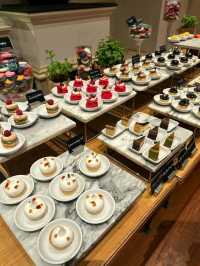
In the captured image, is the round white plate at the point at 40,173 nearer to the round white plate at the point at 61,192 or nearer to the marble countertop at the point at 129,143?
the round white plate at the point at 61,192

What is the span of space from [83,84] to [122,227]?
127 cm

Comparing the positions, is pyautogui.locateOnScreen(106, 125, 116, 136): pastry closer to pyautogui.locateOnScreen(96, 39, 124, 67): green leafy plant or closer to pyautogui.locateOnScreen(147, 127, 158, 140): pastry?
pyautogui.locateOnScreen(147, 127, 158, 140): pastry

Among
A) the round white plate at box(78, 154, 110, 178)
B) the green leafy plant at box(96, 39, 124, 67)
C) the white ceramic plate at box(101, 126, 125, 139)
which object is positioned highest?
the green leafy plant at box(96, 39, 124, 67)

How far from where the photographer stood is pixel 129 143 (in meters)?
1.41

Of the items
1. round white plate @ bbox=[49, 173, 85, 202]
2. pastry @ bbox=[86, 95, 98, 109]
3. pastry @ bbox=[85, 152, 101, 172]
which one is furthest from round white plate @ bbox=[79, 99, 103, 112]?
round white plate @ bbox=[49, 173, 85, 202]

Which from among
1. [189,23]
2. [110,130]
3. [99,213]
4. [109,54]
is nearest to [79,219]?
[99,213]

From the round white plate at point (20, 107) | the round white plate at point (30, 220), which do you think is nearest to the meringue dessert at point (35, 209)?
the round white plate at point (30, 220)

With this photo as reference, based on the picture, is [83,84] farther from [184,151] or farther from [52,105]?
[184,151]

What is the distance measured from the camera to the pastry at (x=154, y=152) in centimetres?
124

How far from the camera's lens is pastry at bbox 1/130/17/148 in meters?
1.19

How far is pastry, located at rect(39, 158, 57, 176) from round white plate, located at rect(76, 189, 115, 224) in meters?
0.22

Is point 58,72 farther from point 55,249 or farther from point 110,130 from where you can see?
point 55,249

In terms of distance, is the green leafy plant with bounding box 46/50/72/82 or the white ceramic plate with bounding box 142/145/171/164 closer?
the white ceramic plate with bounding box 142/145/171/164

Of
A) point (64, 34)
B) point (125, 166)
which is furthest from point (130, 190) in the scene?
point (64, 34)
